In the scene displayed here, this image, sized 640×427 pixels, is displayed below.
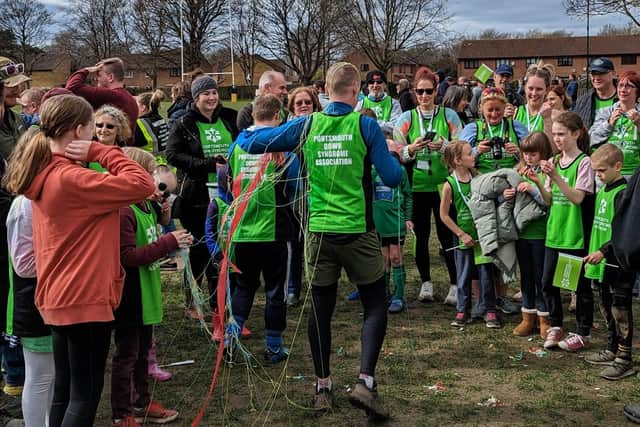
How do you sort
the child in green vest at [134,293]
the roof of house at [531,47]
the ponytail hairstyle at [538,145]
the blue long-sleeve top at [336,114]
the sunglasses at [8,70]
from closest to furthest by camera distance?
the child in green vest at [134,293]
the blue long-sleeve top at [336,114]
the sunglasses at [8,70]
the ponytail hairstyle at [538,145]
the roof of house at [531,47]

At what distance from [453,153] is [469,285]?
123 centimetres

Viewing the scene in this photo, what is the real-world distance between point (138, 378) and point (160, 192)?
1195 mm

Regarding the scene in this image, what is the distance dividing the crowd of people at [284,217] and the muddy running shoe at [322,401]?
1 centimetres

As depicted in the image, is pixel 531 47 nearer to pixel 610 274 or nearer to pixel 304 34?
pixel 304 34

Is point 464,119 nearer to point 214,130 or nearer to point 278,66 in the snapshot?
point 214,130

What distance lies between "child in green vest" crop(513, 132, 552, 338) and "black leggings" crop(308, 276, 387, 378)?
2026mm

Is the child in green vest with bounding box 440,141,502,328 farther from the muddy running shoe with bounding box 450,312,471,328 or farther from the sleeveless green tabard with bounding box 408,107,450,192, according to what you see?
the sleeveless green tabard with bounding box 408,107,450,192

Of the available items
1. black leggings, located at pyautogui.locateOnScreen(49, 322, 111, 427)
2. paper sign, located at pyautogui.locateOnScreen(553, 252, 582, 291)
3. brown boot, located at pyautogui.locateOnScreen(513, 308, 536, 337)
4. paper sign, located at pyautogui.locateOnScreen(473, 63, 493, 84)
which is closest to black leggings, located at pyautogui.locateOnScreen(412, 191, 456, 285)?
brown boot, located at pyautogui.locateOnScreen(513, 308, 536, 337)

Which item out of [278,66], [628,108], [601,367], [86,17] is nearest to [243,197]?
[601,367]

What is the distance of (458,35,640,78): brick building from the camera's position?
80562mm

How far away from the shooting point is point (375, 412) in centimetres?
407

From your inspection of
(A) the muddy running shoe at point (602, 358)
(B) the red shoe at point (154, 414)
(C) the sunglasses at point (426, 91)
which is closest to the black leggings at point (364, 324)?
(B) the red shoe at point (154, 414)

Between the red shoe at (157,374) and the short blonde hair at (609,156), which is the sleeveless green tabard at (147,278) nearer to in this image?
the red shoe at (157,374)

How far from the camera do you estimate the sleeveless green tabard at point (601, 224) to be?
5.05 metres
